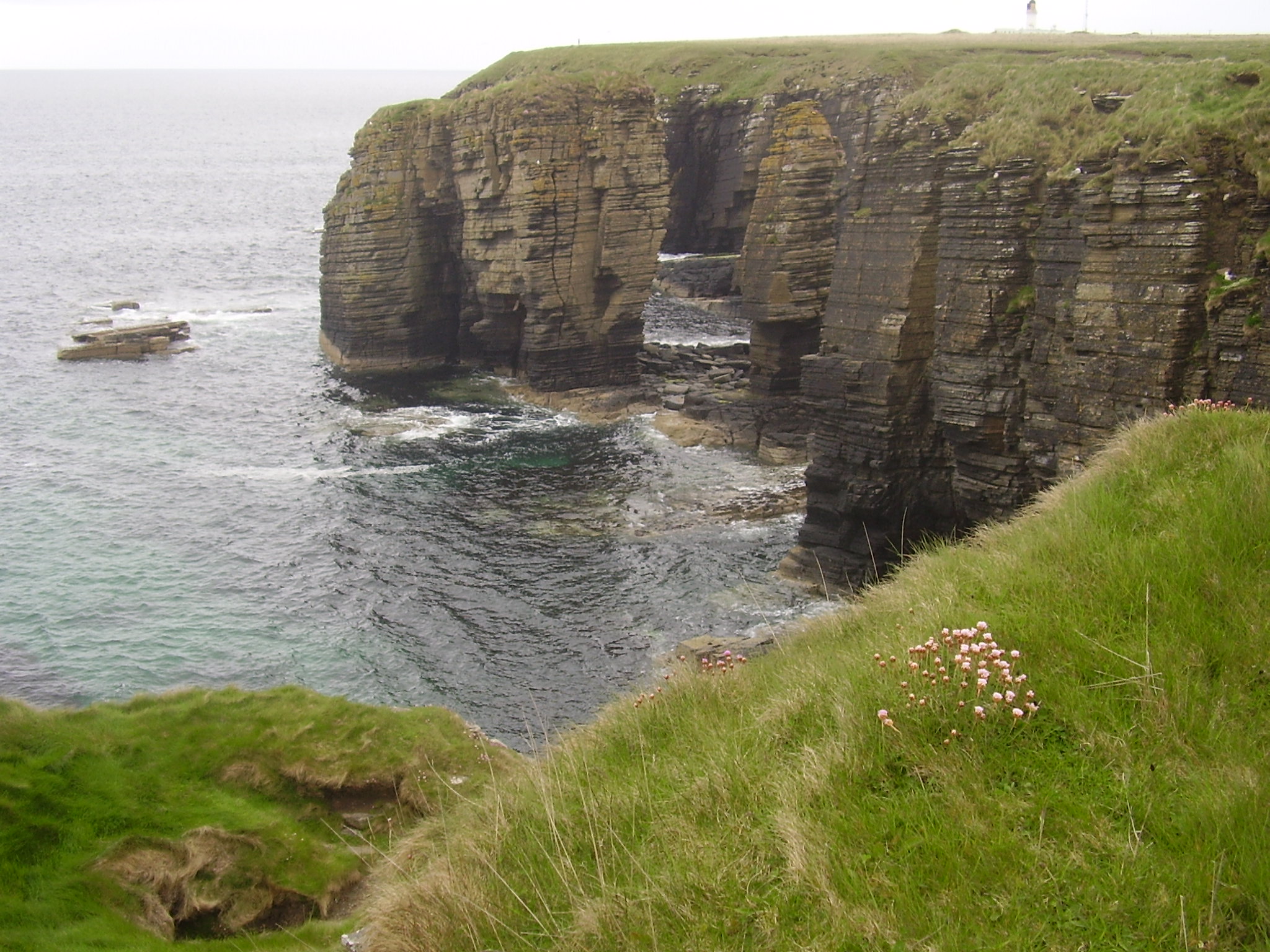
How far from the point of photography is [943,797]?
19.7 feet

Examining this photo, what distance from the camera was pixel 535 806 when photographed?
7.64 meters

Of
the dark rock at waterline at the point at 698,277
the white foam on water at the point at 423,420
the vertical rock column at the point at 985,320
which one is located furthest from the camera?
the dark rock at waterline at the point at 698,277

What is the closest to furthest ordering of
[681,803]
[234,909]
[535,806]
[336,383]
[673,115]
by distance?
1. [681,803]
2. [535,806]
3. [234,909]
4. [336,383]
5. [673,115]

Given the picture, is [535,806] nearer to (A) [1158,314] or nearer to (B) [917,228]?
(A) [1158,314]

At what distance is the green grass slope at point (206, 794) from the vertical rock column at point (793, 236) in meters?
23.0

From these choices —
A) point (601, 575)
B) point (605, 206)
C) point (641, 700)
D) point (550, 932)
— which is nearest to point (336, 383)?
point (605, 206)

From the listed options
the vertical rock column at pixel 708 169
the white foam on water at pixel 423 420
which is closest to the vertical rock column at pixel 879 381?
the white foam on water at pixel 423 420

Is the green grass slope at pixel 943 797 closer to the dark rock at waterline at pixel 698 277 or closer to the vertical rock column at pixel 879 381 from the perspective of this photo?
the vertical rock column at pixel 879 381

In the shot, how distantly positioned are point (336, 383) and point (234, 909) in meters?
37.4

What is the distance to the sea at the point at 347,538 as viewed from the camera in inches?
879

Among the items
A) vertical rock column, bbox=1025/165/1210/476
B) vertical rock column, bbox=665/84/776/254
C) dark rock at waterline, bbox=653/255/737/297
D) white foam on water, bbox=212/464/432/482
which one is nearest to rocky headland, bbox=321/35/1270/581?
vertical rock column, bbox=1025/165/1210/476

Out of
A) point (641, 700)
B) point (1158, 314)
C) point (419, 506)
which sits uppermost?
point (1158, 314)

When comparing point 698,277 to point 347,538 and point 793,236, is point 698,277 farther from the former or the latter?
point 347,538

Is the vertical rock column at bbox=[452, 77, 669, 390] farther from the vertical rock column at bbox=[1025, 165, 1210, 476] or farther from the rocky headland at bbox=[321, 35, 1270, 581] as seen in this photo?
the vertical rock column at bbox=[1025, 165, 1210, 476]
